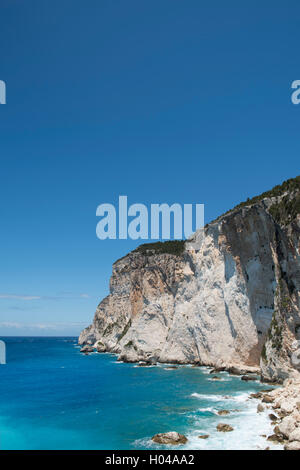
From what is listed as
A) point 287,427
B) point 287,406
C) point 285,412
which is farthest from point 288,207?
point 287,427

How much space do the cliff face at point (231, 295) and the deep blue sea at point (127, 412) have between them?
485 cm

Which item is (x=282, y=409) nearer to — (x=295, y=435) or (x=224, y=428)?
(x=224, y=428)

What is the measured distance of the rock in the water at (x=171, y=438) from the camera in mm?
18906

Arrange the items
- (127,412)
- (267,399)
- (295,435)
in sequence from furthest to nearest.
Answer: (127,412) < (267,399) < (295,435)

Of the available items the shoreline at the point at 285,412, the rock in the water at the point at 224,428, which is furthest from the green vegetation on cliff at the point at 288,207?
the rock in the water at the point at 224,428

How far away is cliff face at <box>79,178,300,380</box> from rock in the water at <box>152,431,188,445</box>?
1534cm

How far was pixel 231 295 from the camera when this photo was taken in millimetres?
45562

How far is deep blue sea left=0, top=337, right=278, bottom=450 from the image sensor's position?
66.3 ft

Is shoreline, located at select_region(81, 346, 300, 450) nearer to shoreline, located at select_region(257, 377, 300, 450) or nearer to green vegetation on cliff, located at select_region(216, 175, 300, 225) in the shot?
shoreline, located at select_region(257, 377, 300, 450)

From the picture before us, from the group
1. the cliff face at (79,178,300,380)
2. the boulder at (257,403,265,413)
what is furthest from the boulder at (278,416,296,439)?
the cliff face at (79,178,300,380)

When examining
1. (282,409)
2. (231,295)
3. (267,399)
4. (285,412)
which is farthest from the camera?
(231,295)

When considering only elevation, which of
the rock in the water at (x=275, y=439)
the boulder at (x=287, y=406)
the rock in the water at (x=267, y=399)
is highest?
the boulder at (x=287, y=406)

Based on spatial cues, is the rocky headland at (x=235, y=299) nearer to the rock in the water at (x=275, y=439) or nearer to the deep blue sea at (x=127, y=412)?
the rock in the water at (x=275, y=439)

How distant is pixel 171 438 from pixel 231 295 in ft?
92.5
